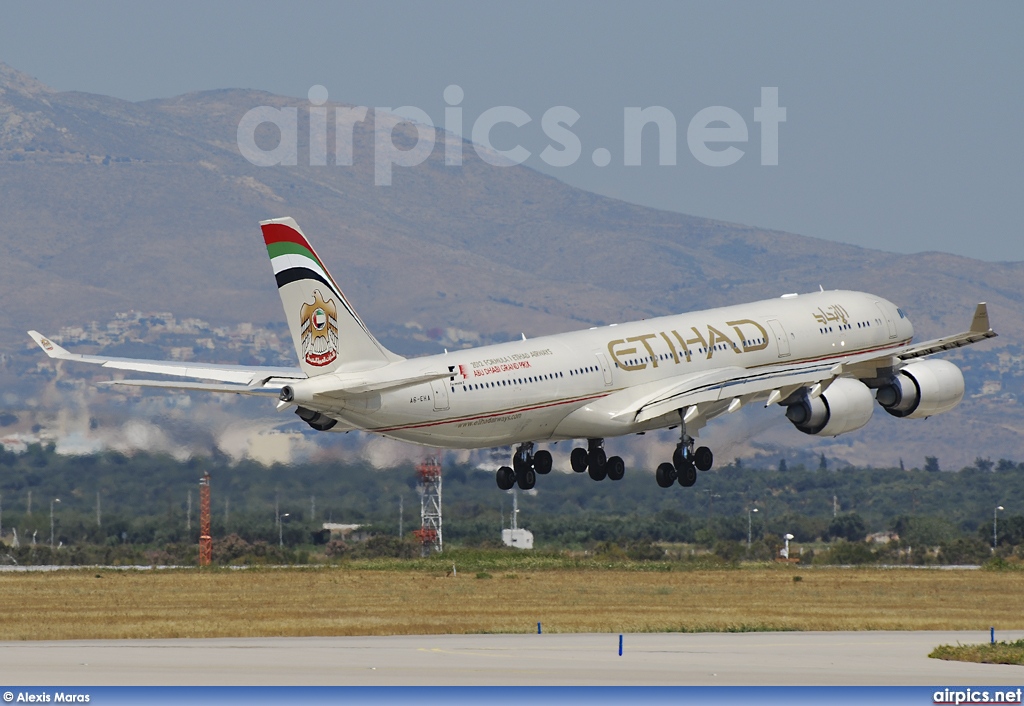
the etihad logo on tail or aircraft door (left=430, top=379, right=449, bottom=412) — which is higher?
the etihad logo on tail

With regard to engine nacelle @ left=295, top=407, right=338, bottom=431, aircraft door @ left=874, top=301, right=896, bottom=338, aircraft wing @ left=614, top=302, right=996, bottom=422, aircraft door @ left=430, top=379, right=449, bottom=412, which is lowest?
engine nacelle @ left=295, top=407, right=338, bottom=431

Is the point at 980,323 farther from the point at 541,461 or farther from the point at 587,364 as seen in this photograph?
the point at 541,461

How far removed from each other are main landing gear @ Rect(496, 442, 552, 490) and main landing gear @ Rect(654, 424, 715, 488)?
12.4 ft

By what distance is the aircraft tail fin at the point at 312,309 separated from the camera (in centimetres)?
5225

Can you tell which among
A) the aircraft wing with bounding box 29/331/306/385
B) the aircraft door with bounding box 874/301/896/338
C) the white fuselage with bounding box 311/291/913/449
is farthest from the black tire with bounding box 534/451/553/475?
the aircraft door with bounding box 874/301/896/338

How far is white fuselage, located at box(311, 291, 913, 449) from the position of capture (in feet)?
179

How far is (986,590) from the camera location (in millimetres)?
85312

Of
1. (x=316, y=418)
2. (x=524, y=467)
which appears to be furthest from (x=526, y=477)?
(x=316, y=418)

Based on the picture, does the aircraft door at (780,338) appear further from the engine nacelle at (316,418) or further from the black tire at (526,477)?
the engine nacelle at (316,418)

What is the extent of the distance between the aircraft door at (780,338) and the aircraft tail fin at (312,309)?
16.6m

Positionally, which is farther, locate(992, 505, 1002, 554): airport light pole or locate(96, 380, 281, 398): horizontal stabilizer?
locate(992, 505, 1002, 554): airport light pole

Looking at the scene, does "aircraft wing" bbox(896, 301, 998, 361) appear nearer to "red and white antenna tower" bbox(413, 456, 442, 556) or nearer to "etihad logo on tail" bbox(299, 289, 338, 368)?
"etihad logo on tail" bbox(299, 289, 338, 368)

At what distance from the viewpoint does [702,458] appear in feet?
202

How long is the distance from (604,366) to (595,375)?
512 mm
